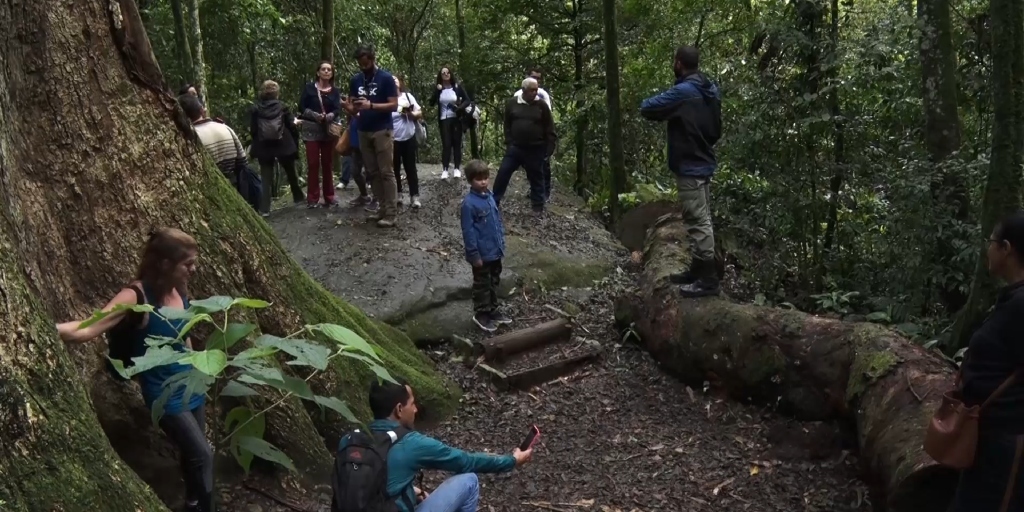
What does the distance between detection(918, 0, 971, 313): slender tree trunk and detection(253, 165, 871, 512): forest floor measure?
3.16 meters

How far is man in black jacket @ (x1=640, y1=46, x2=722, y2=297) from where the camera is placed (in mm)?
6859

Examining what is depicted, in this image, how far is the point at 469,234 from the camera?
8.22 metres

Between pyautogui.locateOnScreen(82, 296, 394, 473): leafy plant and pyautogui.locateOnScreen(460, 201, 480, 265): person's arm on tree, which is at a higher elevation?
pyautogui.locateOnScreen(82, 296, 394, 473): leafy plant

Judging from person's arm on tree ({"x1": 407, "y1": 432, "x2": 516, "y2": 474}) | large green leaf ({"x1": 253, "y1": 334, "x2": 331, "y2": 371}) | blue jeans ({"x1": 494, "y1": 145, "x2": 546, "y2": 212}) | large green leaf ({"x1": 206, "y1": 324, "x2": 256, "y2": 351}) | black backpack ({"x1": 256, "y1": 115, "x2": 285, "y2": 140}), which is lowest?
person's arm on tree ({"x1": 407, "y1": 432, "x2": 516, "y2": 474})

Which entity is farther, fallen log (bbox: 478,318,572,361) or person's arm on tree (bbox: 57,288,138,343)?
fallen log (bbox: 478,318,572,361)

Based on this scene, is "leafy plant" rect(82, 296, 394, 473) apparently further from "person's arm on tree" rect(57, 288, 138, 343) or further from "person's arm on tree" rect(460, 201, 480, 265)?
"person's arm on tree" rect(460, 201, 480, 265)

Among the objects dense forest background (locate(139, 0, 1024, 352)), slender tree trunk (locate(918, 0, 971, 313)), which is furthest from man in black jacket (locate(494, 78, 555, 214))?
slender tree trunk (locate(918, 0, 971, 313))

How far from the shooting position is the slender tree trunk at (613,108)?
12.3 meters

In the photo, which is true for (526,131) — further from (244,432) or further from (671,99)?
(244,432)

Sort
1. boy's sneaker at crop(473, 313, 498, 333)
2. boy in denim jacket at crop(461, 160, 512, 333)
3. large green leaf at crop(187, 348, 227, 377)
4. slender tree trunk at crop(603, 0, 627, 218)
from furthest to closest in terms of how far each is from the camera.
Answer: slender tree trunk at crop(603, 0, 627, 218) → boy's sneaker at crop(473, 313, 498, 333) → boy in denim jacket at crop(461, 160, 512, 333) → large green leaf at crop(187, 348, 227, 377)

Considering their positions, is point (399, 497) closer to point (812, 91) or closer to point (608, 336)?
point (608, 336)

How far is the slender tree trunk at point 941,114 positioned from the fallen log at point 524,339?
3860 millimetres

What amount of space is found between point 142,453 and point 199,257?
1.24 metres

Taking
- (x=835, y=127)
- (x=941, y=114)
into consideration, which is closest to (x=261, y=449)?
(x=835, y=127)
